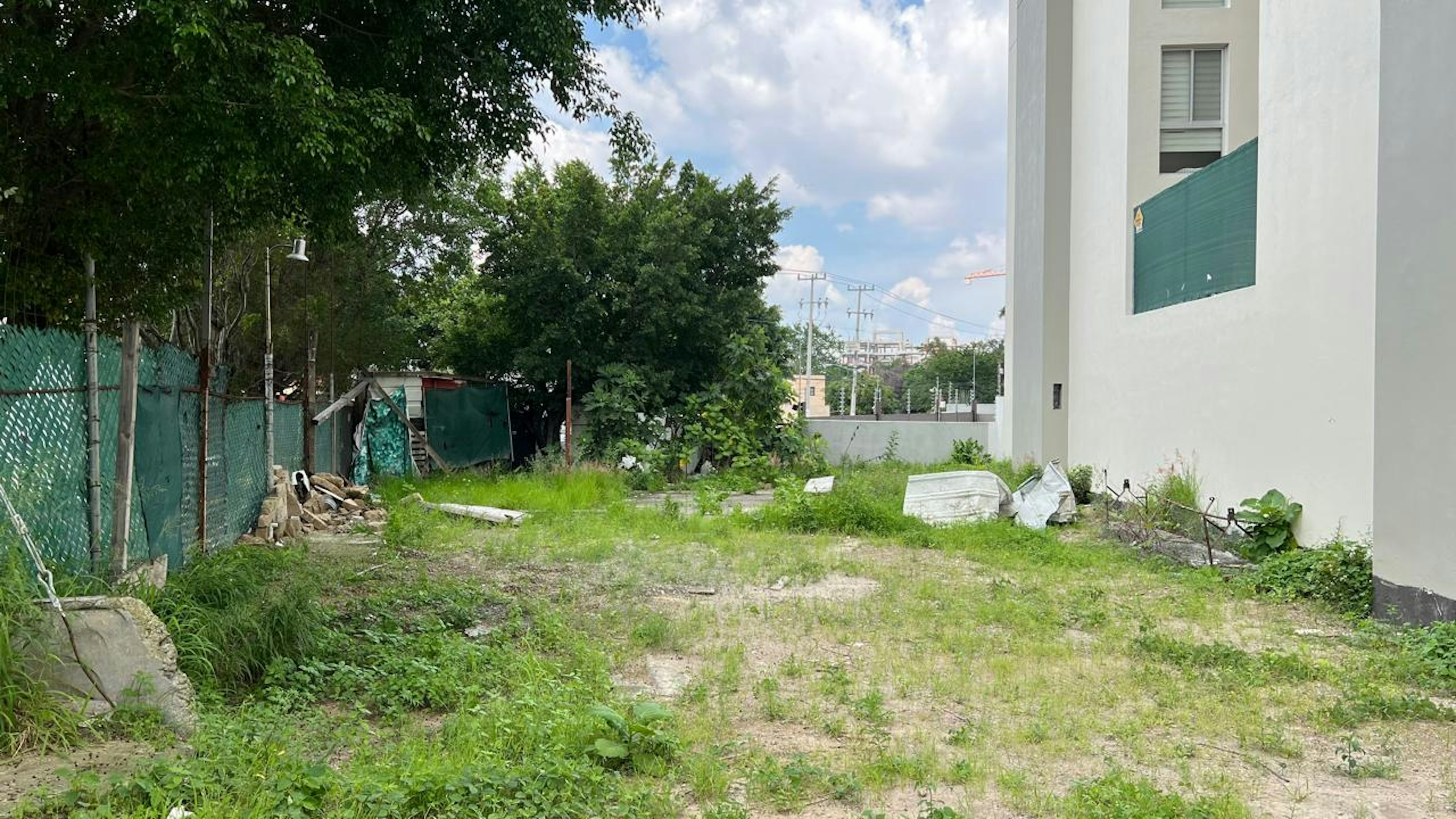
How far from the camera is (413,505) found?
1212 centimetres

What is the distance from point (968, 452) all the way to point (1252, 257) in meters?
12.5

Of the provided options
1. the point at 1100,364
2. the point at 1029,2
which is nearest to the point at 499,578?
the point at 1100,364

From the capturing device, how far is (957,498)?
1199 centimetres

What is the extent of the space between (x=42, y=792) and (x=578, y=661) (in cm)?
259

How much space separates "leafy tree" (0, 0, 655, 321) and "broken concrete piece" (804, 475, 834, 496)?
26.6ft

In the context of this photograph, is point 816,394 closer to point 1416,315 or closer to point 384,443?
point 384,443

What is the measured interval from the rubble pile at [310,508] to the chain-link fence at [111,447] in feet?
0.90

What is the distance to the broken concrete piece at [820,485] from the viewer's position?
1412 cm

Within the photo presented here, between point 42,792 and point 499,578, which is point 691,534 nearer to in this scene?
point 499,578

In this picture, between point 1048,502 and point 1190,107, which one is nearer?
point 1048,502

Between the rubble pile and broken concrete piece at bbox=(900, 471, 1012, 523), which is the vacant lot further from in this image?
broken concrete piece at bbox=(900, 471, 1012, 523)

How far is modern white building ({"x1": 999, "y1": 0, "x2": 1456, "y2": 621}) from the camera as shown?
19.9 ft

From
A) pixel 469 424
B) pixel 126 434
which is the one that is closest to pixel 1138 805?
pixel 126 434

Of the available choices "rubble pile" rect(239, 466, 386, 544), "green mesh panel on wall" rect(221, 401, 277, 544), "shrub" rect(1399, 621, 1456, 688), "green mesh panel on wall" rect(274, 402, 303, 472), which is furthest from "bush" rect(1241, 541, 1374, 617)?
"green mesh panel on wall" rect(274, 402, 303, 472)
